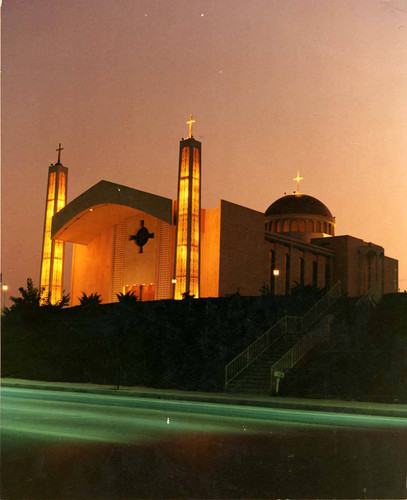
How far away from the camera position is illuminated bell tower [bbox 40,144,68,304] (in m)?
50.7

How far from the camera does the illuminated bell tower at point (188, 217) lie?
1617 inches

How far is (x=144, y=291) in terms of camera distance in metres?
47.8

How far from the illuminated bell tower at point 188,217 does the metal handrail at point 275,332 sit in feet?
40.4

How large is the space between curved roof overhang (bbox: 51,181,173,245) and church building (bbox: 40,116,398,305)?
7 cm

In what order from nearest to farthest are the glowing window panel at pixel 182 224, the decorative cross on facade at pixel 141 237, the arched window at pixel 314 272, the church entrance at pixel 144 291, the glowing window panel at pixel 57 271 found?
the glowing window panel at pixel 182 224 → the church entrance at pixel 144 291 → the decorative cross on facade at pixel 141 237 → the glowing window panel at pixel 57 271 → the arched window at pixel 314 272

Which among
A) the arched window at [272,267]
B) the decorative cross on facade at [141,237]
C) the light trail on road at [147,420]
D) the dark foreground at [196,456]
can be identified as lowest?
the light trail on road at [147,420]

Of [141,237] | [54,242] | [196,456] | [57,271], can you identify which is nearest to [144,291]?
[141,237]

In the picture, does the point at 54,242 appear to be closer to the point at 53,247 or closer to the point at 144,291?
the point at 53,247

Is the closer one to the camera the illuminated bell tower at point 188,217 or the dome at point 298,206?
the illuminated bell tower at point 188,217

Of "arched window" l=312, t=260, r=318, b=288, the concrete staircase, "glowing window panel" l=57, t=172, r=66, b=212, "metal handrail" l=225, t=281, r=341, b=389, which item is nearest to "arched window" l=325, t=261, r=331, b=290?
"arched window" l=312, t=260, r=318, b=288

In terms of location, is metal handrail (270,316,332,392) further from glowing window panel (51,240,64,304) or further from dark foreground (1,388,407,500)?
glowing window panel (51,240,64,304)

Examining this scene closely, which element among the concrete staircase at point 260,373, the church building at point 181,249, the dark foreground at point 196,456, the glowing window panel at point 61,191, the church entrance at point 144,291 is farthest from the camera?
the glowing window panel at point 61,191

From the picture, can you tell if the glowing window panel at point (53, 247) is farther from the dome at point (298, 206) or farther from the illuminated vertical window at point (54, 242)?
the dome at point (298, 206)

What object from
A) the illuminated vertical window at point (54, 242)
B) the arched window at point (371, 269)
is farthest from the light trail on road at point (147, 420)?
the arched window at point (371, 269)
